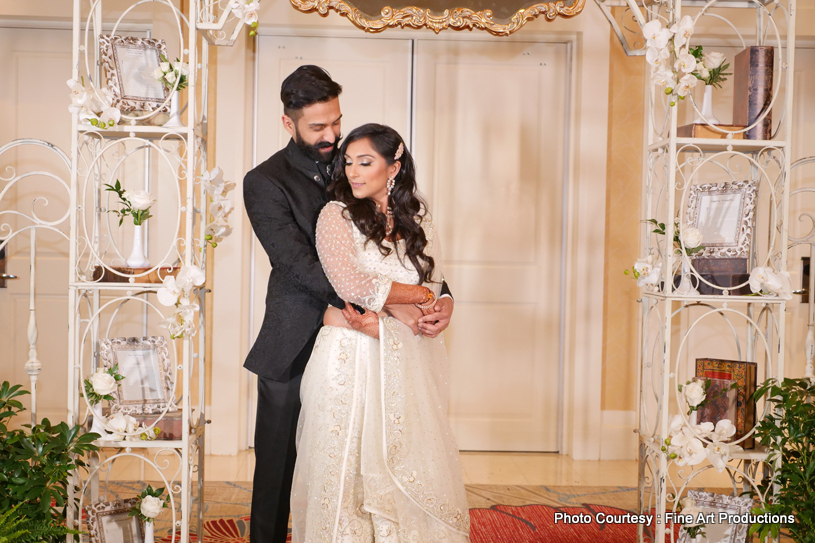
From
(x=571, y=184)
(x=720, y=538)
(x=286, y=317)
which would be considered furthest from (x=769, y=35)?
(x=286, y=317)

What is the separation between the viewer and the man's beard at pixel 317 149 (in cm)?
236

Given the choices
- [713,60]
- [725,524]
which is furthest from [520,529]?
[713,60]

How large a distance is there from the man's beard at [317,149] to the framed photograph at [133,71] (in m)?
0.45

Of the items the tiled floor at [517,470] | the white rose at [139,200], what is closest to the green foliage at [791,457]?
the tiled floor at [517,470]

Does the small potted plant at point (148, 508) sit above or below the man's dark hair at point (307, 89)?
below

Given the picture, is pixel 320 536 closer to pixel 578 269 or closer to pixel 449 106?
pixel 578 269

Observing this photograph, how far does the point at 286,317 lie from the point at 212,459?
80.9 inches

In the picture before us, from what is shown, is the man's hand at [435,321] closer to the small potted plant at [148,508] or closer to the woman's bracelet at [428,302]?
the woman's bracelet at [428,302]

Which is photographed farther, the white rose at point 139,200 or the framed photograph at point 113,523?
the framed photograph at point 113,523

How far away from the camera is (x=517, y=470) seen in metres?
4.00

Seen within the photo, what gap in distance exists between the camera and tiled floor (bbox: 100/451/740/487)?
12.4 ft

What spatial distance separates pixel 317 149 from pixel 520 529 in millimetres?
1856

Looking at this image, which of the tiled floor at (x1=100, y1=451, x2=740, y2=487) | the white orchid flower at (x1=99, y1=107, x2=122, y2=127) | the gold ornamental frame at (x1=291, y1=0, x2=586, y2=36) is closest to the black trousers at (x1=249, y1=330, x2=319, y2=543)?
the white orchid flower at (x1=99, y1=107, x2=122, y2=127)

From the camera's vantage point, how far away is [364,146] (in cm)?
211
